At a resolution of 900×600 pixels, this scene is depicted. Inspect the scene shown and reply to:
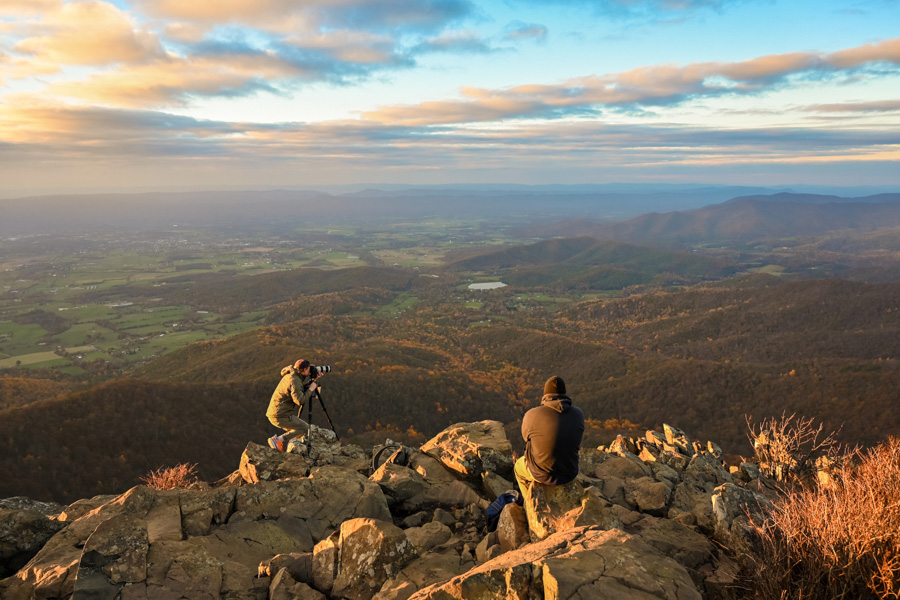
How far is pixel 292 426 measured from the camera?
1947 cm

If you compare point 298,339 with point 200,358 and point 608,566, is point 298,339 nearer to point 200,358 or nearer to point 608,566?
point 200,358

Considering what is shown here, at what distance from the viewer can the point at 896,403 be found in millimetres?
64000

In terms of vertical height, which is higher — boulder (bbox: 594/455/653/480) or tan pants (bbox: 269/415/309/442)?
tan pants (bbox: 269/415/309/442)

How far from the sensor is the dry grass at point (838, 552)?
7.41 meters

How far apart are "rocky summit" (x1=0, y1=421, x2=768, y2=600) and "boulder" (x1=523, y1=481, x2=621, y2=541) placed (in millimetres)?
35

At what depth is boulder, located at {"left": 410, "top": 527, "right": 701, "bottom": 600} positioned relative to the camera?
297 inches

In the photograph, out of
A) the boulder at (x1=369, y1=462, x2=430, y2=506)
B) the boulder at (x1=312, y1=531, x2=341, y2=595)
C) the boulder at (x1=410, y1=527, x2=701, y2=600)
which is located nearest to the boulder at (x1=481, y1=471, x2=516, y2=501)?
the boulder at (x1=369, y1=462, x2=430, y2=506)

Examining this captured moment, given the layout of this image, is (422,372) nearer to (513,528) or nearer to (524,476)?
(524,476)

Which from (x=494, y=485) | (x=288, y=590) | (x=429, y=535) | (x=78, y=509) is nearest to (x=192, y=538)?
(x=288, y=590)

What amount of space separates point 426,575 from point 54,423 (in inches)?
2682

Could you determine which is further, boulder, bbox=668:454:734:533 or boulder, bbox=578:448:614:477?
boulder, bbox=578:448:614:477

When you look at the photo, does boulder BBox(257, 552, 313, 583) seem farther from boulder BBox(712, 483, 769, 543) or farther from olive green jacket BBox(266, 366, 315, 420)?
boulder BBox(712, 483, 769, 543)

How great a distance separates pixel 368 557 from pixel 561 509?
15.8ft

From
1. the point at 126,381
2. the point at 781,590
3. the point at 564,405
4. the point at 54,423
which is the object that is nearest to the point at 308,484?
the point at 564,405
